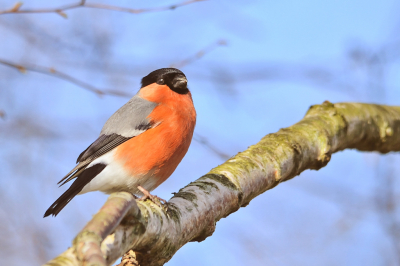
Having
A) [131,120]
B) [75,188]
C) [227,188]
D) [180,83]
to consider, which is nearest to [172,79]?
[180,83]

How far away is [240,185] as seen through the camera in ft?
9.58

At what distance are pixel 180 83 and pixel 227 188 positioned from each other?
4.97 feet

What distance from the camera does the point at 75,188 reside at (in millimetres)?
3160

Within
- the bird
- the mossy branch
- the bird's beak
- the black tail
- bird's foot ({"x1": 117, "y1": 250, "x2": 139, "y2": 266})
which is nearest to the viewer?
the mossy branch

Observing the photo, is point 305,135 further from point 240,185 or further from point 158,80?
point 158,80

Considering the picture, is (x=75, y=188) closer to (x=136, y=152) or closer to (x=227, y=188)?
(x=136, y=152)

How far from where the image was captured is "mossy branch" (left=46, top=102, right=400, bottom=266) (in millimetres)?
1620

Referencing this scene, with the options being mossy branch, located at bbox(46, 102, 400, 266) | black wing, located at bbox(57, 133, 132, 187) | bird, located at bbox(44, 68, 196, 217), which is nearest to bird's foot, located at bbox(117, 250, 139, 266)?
mossy branch, located at bbox(46, 102, 400, 266)

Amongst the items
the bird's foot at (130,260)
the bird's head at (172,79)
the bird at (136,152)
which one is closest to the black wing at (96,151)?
the bird at (136,152)

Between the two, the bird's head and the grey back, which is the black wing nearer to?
the grey back

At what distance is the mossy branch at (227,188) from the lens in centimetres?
162

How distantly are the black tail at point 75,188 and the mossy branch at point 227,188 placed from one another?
904mm

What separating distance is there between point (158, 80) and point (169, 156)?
1129mm

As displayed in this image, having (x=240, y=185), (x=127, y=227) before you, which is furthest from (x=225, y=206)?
(x=127, y=227)
